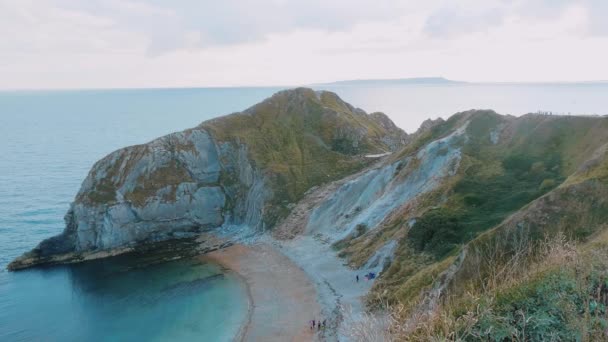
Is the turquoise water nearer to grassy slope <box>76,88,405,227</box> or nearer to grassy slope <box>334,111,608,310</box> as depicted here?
grassy slope <box>76,88,405,227</box>

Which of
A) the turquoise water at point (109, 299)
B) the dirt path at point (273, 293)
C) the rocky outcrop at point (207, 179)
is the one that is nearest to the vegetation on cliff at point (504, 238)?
the dirt path at point (273, 293)

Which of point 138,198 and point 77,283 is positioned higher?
point 138,198

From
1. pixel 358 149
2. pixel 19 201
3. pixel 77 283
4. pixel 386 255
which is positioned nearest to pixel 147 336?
pixel 77 283

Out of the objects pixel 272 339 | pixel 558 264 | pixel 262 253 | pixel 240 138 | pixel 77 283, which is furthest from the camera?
pixel 240 138

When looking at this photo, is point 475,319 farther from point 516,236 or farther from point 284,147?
point 284,147

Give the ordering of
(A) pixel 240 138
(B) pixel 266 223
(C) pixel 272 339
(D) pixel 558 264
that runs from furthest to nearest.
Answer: (A) pixel 240 138 → (B) pixel 266 223 → (C) pixel 272 339 → (D) pixel 558 264

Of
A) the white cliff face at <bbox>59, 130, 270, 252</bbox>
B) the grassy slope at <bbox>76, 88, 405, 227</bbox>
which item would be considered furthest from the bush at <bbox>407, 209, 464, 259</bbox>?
the white cliff face at <bbox>59, 130, 270, 252</bbox>

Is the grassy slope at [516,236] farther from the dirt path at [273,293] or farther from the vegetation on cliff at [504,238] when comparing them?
the dirt path at [273,293]

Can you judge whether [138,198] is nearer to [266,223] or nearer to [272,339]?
[266,223]
